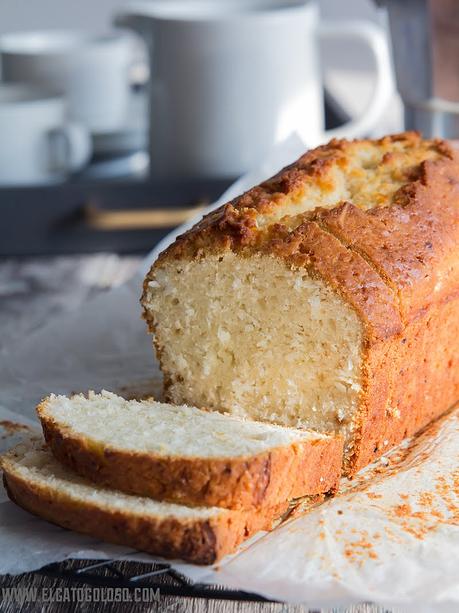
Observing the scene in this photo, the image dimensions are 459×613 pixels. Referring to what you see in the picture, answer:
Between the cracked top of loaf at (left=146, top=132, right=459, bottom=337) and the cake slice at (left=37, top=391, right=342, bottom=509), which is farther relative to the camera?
the cracked top of loaf at (left=146, top=132, right=459, bottom=337)

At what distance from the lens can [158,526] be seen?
169 cm

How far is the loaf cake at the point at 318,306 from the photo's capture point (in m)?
2.00

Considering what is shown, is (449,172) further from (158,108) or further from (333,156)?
(158,108)

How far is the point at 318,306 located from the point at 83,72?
6.73ft

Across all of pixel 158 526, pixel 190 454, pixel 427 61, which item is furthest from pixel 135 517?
pixel 427 61

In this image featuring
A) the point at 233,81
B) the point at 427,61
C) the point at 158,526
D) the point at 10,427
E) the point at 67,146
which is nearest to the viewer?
the point at 158,526

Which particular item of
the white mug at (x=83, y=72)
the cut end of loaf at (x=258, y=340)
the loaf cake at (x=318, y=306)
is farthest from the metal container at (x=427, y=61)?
the cut end of loaf at (x=258, y=340)

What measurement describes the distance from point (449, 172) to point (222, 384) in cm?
75

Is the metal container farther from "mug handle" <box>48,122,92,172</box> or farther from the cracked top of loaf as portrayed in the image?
"mug handle" <box>48,122,92,172</box>

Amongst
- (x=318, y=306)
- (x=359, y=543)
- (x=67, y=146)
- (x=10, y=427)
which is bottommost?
(x=10, y=427)

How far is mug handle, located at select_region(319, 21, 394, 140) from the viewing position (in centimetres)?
340

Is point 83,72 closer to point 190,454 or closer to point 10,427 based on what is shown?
point 10,427

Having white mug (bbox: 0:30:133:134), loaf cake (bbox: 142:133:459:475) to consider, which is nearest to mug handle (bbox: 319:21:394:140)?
white mug (bbox: 0:30:133:134)

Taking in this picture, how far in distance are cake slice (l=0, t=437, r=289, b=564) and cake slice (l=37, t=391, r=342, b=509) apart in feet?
0.09
